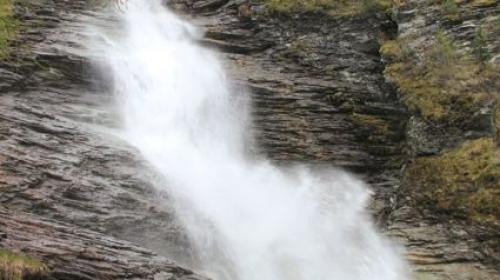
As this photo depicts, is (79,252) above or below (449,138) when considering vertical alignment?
below

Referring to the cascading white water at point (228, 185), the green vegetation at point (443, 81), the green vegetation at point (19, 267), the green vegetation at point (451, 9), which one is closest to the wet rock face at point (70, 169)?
the green vegetation at point (19, 267)

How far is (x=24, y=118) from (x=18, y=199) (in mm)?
2202

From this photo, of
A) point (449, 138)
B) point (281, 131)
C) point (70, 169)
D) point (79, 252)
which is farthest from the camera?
point (281, 131)

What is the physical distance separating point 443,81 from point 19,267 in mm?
9862

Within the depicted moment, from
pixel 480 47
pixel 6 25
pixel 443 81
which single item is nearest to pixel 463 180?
pixel 443 81

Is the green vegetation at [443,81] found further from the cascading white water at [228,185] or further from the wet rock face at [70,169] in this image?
the wet rock face at [70,169]

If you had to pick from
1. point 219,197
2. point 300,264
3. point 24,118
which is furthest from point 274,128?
point 24,118

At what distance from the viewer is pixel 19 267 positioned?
802 centimetres

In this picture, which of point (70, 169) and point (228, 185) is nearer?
point (70, 169)

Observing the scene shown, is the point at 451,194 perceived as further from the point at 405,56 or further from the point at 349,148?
the point at 405,56

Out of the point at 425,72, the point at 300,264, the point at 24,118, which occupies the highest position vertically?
the point at 425,72

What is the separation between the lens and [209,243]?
10.5 m

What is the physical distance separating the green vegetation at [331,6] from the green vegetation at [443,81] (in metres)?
2.18

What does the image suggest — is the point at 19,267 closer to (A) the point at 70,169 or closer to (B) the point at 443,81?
(A) the point at 70,169
